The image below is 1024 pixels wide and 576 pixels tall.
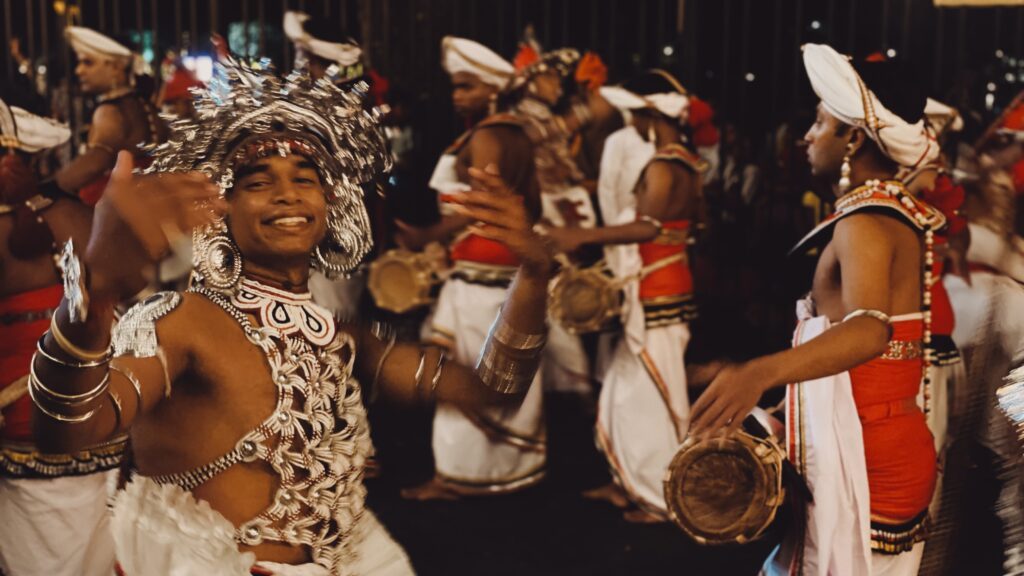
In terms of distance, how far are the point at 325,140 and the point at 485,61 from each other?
3.73 metres

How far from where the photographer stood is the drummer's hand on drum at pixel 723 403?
101 inches

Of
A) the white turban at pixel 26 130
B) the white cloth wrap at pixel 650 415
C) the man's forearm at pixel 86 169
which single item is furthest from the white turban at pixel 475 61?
the white turban at pixel 26 130

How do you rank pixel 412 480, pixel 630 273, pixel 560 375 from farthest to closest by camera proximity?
1. pixel 560 375
2. pixel 412 480
3. pixel 630 273

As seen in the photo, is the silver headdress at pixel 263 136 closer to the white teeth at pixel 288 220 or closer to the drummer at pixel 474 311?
the white teeth at pixel 288 220

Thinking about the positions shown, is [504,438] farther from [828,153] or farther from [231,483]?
[231,483]

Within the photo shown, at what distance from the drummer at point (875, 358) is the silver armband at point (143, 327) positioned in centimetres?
169

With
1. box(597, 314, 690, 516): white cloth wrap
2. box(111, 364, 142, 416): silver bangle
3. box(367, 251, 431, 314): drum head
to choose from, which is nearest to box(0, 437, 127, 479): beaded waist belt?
box(111, 364, 142, 416): silver bangle

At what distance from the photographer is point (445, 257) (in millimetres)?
6691

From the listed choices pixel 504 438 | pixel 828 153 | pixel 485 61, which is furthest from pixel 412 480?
pixel 828 153

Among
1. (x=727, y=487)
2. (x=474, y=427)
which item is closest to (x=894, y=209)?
(x=727, y=487)

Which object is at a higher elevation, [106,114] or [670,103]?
[670,103]

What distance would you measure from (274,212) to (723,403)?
107 centimetres

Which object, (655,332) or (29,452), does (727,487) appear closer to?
(29,452)

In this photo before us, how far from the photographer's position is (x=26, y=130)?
13.8ft
